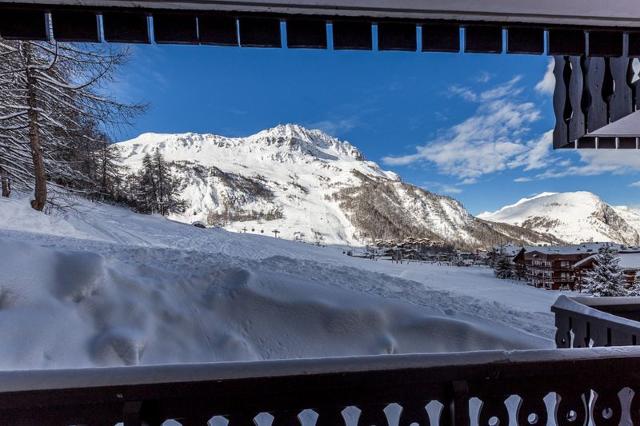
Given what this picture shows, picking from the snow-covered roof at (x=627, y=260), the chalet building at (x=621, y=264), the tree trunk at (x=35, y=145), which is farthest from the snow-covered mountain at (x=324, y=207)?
the tree trunk at (x=35, y=145)

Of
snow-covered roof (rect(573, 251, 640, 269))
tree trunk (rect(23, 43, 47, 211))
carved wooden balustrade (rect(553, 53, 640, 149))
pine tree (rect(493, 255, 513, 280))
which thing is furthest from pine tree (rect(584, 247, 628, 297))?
tree trunk (rect(23, 43, 47, 211))

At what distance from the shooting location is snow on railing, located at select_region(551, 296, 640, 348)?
210 centimetres

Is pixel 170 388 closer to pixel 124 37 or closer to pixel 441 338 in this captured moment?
pixel 124 37

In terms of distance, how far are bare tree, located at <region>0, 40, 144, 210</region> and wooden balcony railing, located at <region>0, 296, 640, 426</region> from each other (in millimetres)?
7110

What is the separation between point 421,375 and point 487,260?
32.9 m

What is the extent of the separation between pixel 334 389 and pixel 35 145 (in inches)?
444

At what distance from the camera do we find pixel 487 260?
29844 mm

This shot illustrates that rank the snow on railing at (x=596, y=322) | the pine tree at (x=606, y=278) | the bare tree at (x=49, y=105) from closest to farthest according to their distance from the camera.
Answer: the snow on railing at (x=596, y=322)
the bare tree at (x=49, y=105)
the pine tree at (x=606, y=278)

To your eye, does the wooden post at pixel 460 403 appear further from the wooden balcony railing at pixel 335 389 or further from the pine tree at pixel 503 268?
the pine tree at pixel 503 268

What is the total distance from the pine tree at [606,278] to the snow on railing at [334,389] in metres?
20.9

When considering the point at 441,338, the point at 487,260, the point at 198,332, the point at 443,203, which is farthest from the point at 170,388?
the point at 443,203

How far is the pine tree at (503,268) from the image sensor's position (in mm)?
22844

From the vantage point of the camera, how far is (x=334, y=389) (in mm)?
1240

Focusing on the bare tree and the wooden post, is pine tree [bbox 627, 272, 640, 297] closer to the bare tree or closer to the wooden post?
the wooden post
